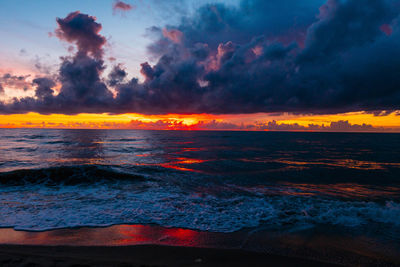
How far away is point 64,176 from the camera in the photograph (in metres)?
14.9

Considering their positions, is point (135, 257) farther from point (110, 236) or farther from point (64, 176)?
point (64, 176)

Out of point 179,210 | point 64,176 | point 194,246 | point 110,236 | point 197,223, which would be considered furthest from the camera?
point 64,176

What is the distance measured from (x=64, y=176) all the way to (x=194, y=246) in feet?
43.7

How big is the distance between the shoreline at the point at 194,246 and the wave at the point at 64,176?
331 inches

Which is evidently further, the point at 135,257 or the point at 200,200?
the point at 200,200

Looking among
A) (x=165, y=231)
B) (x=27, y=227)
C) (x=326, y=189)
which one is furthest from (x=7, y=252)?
(x=326, y=189)

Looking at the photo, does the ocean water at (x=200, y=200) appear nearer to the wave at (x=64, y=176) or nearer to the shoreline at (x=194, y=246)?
the wave at (x=64, y=176)

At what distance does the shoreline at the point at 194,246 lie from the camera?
15.8ft

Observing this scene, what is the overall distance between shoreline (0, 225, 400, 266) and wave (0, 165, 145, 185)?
840 centimetres

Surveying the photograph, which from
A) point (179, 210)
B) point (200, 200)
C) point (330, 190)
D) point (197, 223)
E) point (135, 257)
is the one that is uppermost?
point (135, 257)

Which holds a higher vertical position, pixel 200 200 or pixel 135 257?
pixel 135 257

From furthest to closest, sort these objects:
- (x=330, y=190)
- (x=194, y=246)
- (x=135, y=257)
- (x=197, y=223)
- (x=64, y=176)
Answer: (x=64, y=176) → (x=330, y=190) → (x=197, y=223) → (x=194, y=246) → (x=135, y=257)

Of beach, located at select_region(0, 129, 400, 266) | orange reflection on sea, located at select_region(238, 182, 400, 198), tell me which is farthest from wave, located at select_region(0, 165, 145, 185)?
orange reflection on sea, located at select_region(238, 182, 400, 198)

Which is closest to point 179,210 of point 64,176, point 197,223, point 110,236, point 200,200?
point 197,223
